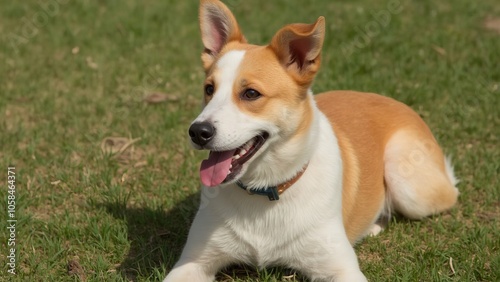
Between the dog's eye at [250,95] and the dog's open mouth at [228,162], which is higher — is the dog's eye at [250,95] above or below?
above

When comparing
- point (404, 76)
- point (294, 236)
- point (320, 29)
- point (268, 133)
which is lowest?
point (404, 76)

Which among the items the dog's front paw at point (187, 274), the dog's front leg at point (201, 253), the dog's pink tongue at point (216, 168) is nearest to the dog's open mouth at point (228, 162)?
the dog's pink tongue at point (216, 168)

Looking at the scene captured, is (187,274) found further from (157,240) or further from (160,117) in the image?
(160,117)

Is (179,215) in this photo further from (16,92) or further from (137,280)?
(16,92)

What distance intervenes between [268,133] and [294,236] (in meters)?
0.65

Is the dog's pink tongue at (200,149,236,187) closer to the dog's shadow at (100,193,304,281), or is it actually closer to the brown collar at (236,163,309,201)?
the brown collar at (236,163,309,201)

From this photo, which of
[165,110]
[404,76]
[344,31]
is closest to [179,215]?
[165,110]

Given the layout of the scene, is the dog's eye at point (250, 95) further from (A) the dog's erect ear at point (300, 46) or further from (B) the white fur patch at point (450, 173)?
(B) the white fur patch at point (450, 173)

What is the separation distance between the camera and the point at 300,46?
3893mm

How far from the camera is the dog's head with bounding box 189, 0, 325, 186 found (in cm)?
364

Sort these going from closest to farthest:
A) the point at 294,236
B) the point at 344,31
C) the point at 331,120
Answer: the point at 294,236, the point at 331,120, the point at 344,31

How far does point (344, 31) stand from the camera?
809 centimetres

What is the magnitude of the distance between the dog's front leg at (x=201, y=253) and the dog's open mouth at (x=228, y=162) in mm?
434

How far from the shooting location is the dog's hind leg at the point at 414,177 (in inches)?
193
